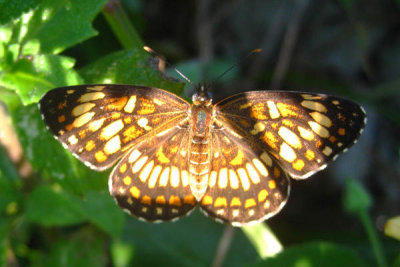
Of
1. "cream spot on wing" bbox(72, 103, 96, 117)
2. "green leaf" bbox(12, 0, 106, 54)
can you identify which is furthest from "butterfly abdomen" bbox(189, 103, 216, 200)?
"green leaf" bbox(12, 0, 106, 54)

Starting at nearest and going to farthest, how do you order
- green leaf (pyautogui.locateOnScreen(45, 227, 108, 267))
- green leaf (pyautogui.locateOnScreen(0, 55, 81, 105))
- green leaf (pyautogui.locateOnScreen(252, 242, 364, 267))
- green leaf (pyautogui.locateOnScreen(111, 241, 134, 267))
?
green leaf (pyautogui.locateOnScreen(0, 55, 81, 105)) → green leaf (pyautogui.locateOnScreen(252, 242, 364, 267)) → green leaf (pyautogui.locateOnScreen(45, 227, 108, 267)) → green leaf (pyautogui.locateOnScreen(111, 241, 134, 267))

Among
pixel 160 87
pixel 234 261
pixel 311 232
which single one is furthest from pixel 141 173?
pixel 311 232

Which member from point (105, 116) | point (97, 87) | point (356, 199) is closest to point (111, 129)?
point (105, 116)

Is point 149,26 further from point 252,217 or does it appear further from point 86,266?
point 252,217

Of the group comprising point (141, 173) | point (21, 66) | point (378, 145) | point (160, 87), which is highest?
point (21, 66)

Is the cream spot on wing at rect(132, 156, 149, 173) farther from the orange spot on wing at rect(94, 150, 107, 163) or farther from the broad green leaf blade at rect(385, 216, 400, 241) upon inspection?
the broad green leaf blade at rect(385, 216, 400, 241)

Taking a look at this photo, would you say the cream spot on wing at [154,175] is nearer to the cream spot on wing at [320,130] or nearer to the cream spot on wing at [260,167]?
the cream spot on wing at [260,167]

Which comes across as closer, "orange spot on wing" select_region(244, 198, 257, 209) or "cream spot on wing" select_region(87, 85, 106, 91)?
"cream spot on wing" select_region(87, 85, 106, 91)

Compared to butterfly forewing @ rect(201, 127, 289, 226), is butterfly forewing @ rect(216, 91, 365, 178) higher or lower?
higher
